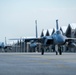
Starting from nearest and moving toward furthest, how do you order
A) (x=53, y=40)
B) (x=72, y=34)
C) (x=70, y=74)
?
(x=70, y=74), (x=53, y=40), (x=72, y=34)

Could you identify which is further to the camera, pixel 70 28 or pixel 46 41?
pixel 70 28

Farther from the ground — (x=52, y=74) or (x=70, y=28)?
(x=70, y=28)

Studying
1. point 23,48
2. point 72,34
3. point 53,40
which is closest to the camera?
point 53,40

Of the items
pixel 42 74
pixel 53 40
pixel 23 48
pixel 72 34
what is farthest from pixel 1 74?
pixel 23 48

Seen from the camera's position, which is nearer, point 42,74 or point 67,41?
point 42,74

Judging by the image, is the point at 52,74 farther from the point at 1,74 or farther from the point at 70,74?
the point at 1,74

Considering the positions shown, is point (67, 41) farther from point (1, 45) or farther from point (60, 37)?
point (1, 45)

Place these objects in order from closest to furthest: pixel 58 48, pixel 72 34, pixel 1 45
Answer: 1. pixel 58 48
2. pixel 72 34
3. pixel 1 45

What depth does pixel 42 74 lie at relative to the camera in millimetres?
12219

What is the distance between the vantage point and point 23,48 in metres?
146

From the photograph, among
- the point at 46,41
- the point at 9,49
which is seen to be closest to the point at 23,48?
the point at 9,49

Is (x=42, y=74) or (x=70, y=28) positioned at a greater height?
(x=70, y=28)

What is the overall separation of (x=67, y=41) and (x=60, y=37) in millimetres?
3398

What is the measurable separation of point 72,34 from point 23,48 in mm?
34750
